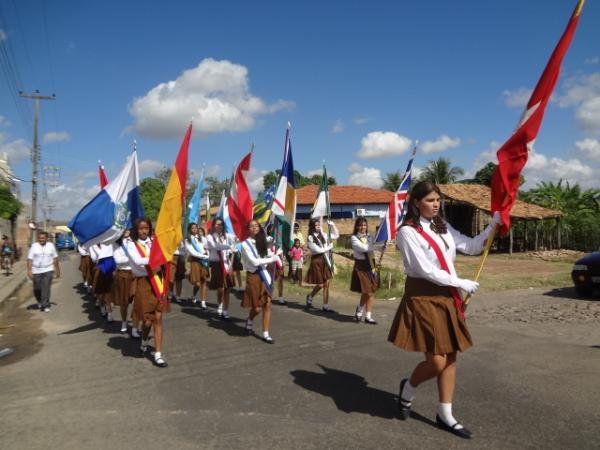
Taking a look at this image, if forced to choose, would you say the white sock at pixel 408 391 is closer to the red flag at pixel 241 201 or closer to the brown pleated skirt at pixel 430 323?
the brown pleated skirt at pixel 430 323

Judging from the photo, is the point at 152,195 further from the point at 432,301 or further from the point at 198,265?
the point at 432,301

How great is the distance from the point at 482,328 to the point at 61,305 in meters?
9.45

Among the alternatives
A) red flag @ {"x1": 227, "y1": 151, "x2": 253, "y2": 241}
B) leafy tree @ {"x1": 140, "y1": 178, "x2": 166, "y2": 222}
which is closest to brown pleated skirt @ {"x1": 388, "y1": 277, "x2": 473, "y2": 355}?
red flag @ {"x1": 227, "y1": 151, "x2": 253, "y2": 241}

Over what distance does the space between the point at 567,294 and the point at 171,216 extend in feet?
32.5

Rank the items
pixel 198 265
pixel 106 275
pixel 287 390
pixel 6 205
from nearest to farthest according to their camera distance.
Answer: pixel 287 390 < pixel 106 275 < pixel 198 265 < pixel 6 205

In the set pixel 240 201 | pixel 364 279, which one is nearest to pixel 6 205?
pixel 240 201

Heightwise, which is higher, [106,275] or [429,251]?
[429,251]

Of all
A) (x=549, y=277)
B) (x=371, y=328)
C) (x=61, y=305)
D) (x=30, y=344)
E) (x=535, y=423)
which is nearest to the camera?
(x=535, y=423)

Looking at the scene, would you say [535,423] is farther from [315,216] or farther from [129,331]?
[315,216]

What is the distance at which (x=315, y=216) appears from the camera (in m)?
10.8

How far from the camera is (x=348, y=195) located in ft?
156

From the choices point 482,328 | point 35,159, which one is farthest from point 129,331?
point 35,159

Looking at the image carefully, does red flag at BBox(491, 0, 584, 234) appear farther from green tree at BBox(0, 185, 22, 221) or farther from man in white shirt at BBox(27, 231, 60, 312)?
green tree at BBox(0, 185, 22, 221)

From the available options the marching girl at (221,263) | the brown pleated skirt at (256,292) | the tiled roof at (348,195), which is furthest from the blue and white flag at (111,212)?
the tiled roof at (348,195)
